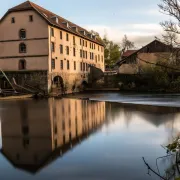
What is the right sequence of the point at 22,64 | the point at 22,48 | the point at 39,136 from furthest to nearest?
the point at 22,64 < the point at 22,48 < the point at 39,136

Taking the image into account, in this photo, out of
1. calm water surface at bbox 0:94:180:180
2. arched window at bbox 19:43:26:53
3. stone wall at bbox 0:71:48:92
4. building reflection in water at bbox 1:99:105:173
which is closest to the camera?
calm water surface at bbox 0:94:180:180

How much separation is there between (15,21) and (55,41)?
20.0 feet

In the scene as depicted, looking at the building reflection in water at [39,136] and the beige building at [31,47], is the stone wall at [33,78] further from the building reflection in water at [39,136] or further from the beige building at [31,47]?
the building reflection in water at [39,136]

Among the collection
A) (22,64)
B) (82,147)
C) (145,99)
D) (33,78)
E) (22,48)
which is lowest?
(82,147)

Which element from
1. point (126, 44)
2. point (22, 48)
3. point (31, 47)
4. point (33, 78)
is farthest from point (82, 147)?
point (126, 44)

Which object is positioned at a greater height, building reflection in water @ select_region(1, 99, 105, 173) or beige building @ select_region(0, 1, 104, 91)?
beige building @ select_region(0, 1, 104, 91)

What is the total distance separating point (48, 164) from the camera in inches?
389

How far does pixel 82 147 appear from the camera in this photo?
473 inches

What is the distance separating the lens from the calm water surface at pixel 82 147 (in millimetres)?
9141

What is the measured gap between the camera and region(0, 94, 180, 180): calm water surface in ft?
30.0

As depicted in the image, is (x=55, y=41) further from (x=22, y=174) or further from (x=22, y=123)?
(x=22, y=174)

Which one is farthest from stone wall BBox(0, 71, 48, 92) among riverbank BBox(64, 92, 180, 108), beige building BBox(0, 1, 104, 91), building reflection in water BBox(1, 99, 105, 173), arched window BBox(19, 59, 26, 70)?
building reflection in water BBox(1, 99, 105, 173)

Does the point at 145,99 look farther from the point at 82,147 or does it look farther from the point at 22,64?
the point at 82,147

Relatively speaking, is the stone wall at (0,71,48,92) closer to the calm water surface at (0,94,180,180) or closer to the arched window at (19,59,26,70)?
the arched window at (19,59,26,70)
